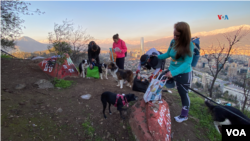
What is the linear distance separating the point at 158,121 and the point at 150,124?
0.18 meters

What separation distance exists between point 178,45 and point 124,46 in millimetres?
3380

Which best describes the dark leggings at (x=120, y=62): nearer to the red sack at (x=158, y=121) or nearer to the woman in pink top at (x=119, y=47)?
the woman in pink top at (x=119, y=47)

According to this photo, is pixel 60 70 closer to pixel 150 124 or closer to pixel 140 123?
pixel 140 123

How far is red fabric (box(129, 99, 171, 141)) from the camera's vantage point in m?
2.11

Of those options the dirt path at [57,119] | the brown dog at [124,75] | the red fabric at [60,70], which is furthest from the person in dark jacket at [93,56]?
the dirt path at [57,119]

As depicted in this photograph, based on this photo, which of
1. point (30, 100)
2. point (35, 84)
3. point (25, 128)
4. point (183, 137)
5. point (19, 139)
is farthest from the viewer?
point (35, 84)

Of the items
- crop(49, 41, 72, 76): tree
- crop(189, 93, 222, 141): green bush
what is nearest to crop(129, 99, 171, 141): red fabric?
crop(189, 93, 222, 141): green bush

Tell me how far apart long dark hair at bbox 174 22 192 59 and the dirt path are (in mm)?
1850

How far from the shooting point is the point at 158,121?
2.24m

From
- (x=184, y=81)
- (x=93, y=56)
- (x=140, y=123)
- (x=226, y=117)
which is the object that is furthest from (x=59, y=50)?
(x=226, y=117)

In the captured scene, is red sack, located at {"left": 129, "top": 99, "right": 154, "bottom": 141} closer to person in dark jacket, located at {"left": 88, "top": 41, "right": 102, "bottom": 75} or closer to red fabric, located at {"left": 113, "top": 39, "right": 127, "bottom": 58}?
red fabric, located at {"left": 113, "top": 39, "right": 127, "bottom": 58}

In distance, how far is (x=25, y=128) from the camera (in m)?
2.30

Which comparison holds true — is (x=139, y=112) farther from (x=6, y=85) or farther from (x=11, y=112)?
(x=6, y=85)

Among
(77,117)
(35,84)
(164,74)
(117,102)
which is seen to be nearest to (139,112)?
(117,102)
